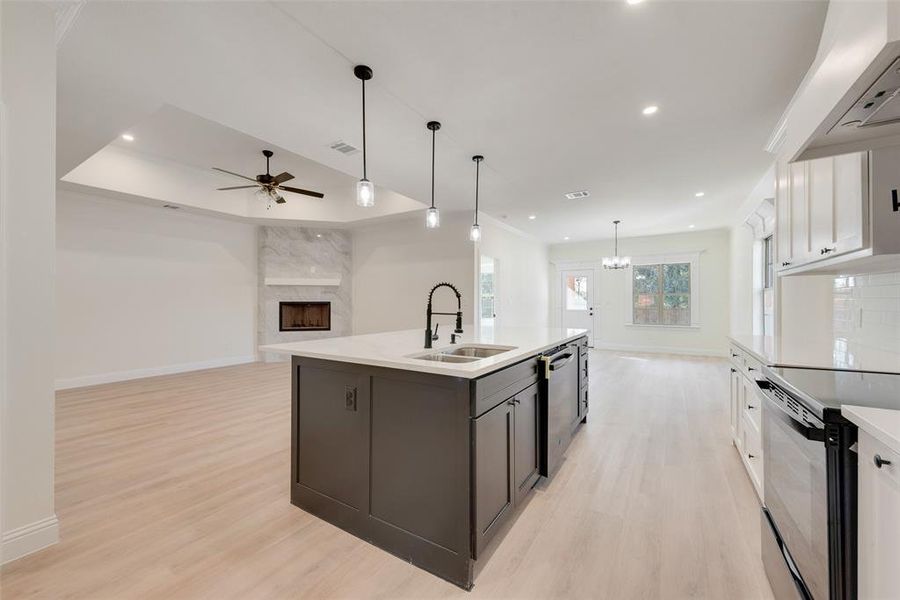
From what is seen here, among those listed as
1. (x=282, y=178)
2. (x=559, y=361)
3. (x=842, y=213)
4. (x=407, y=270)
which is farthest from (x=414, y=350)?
(x=407, y=270)

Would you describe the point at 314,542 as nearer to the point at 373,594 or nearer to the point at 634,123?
the point at 373,594

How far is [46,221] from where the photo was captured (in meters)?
1.85

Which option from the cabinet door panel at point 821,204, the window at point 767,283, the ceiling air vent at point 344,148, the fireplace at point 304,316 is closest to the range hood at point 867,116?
the cabinet door panel at point 821,204

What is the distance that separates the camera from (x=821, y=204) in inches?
73.3

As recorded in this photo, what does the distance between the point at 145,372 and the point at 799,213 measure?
317 inches

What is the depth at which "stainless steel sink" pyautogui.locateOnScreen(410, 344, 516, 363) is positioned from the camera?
7.48 feet

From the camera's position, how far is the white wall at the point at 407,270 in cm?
630

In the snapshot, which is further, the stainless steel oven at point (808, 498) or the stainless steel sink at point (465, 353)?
the stainless steel sink at point (465, 353)

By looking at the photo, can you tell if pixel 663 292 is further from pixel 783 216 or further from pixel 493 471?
pixel 493 471

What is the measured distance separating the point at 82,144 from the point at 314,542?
13.9 ft

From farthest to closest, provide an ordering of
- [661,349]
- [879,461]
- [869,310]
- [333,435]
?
[661,349], [869,310], [333,435], [879,461]

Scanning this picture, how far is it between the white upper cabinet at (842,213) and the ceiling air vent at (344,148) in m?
3.46

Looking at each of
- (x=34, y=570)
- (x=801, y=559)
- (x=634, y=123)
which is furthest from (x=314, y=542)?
(x=634, y=123)

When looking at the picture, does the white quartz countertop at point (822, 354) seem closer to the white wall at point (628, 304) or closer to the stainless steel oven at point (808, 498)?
the stainless steel oven at point (808, 498)
